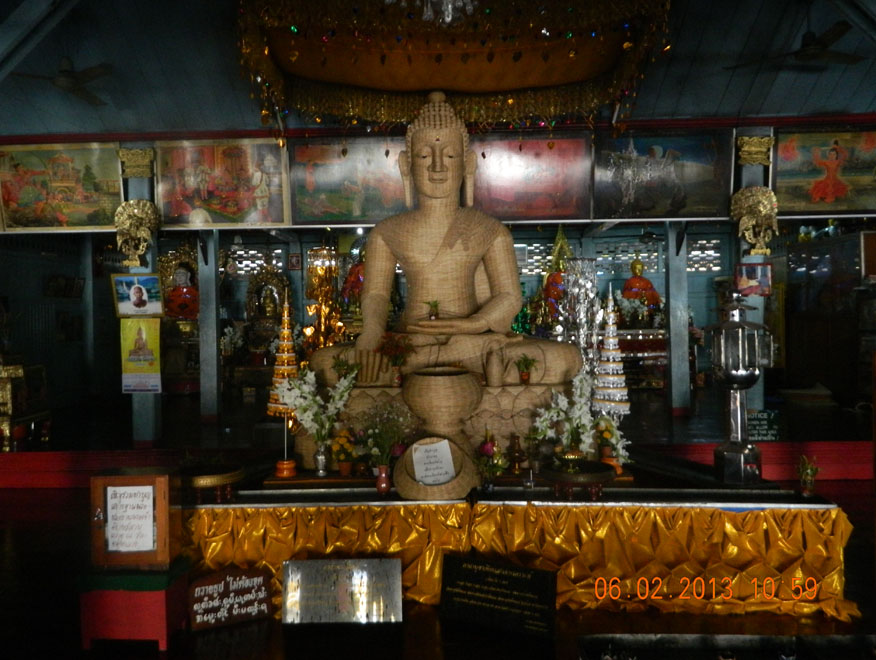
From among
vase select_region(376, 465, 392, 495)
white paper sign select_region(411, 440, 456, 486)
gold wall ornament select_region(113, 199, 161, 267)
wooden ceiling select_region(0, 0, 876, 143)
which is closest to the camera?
white paper sign select_region(411, 440, 456, 486)

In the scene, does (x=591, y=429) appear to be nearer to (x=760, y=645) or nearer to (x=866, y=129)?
(x=760, y=645)

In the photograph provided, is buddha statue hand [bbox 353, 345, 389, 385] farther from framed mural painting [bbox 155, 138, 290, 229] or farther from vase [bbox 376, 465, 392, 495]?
framed mural painting [bbox 155, 138, 290, 229]

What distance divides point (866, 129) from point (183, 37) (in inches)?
243

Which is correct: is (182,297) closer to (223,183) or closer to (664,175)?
(223,183)

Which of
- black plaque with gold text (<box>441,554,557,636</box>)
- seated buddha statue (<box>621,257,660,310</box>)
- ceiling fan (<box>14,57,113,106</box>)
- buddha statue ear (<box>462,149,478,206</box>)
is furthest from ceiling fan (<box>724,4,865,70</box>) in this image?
ceiling fan (<box>14,57,113,106</box>)

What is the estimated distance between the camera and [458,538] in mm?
3332

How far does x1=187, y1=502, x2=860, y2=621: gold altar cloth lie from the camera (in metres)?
3.21

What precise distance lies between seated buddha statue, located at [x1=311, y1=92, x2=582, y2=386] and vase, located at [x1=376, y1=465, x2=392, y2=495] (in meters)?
0.93

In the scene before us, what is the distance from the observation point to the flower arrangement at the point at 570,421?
3924 mm

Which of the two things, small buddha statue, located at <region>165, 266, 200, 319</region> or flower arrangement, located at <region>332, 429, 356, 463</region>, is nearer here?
flower arrangement, located at <region>332, 429, 356, 463</region>

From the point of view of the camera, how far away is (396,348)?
13.9 ft

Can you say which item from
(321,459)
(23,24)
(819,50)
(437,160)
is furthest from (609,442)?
(23,24)
